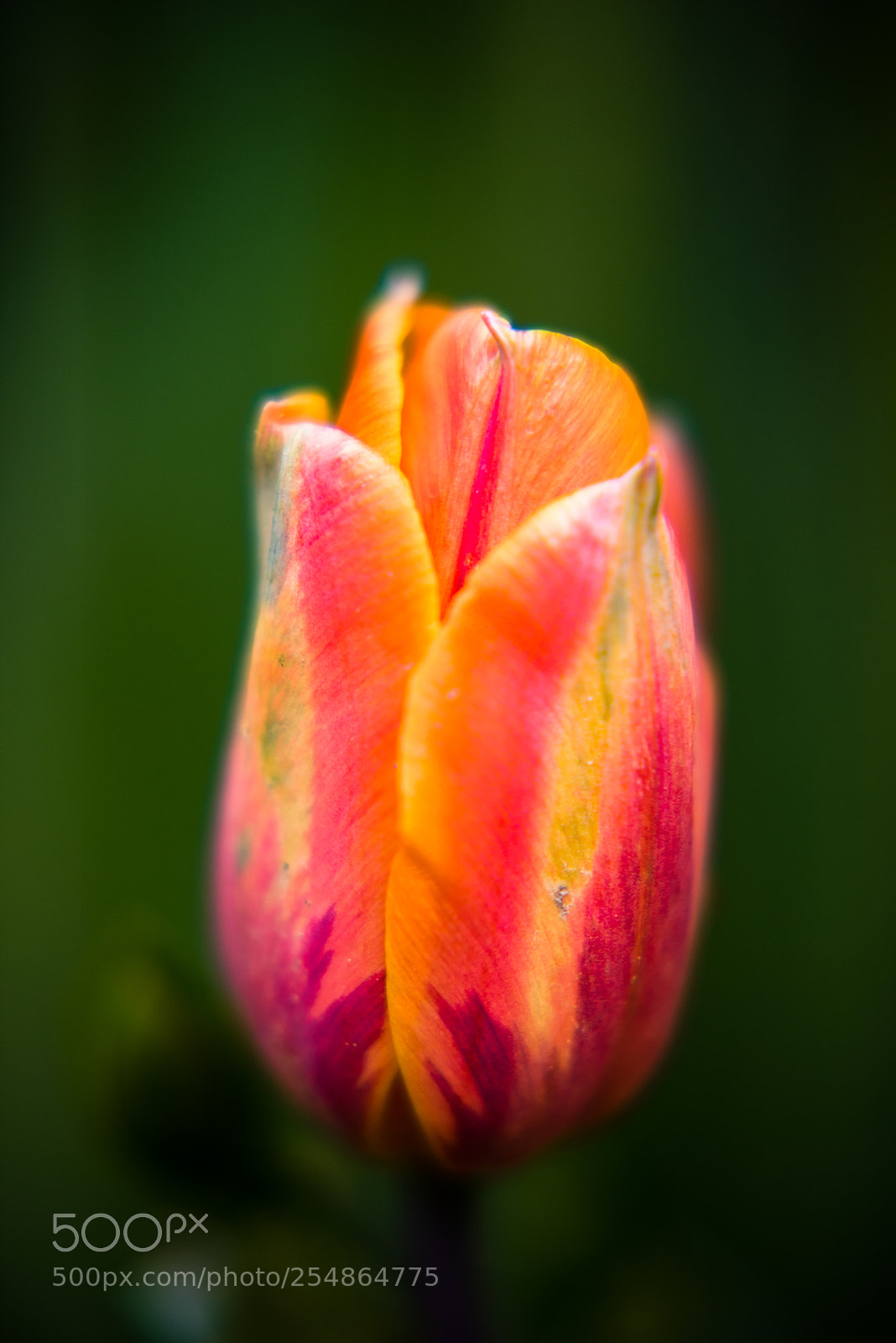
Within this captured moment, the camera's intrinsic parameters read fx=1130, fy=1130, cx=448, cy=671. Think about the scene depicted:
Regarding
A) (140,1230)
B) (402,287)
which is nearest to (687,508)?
(402,287)

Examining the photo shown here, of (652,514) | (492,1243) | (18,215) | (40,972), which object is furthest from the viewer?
(18,215)

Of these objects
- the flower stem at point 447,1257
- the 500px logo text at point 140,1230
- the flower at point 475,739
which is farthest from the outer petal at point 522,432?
the 500px logo text at point 140,1230

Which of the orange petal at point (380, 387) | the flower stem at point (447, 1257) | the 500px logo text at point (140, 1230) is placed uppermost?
the orange petal at point (380, 387)

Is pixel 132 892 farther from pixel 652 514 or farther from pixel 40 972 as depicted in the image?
pixel 652 514

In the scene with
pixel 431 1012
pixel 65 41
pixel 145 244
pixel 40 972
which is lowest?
pixel 40 972

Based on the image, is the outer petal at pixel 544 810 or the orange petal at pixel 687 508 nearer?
the outer petal at pixel 544 810

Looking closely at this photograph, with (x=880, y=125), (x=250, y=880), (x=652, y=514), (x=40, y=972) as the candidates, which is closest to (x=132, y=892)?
(x=40, y=972)

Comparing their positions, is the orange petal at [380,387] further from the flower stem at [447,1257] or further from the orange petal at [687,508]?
the flower stem at [447,1257]
